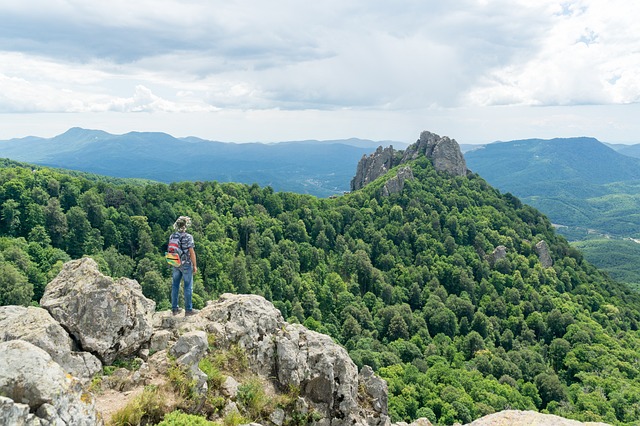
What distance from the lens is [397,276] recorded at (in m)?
92.2

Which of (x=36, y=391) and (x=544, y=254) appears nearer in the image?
(x=36, y=391)

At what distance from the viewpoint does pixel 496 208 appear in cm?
Answer: 12088

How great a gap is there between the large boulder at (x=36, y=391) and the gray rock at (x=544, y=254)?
367ft

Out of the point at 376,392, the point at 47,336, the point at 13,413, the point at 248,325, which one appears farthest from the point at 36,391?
the point at 376,392

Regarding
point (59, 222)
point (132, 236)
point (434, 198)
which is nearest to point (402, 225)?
point (434, 198)

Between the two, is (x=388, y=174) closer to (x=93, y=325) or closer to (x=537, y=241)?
(x=537, y=241)

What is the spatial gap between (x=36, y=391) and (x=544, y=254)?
11384cm

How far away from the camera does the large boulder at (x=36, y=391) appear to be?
8916 millimetres

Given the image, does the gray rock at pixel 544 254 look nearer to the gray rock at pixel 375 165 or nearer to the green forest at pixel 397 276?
the green forest at pixel 397 276

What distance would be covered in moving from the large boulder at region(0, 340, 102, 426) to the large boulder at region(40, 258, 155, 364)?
456 cm

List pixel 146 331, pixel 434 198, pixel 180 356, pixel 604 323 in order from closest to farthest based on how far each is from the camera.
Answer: pixel 180 356 → pixel 146 331 → pixel 604 323 → pixel 434 198

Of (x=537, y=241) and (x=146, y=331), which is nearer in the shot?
(x=146, y=331)

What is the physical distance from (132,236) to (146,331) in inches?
2517

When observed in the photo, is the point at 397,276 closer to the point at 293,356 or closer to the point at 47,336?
the point at 293,356
